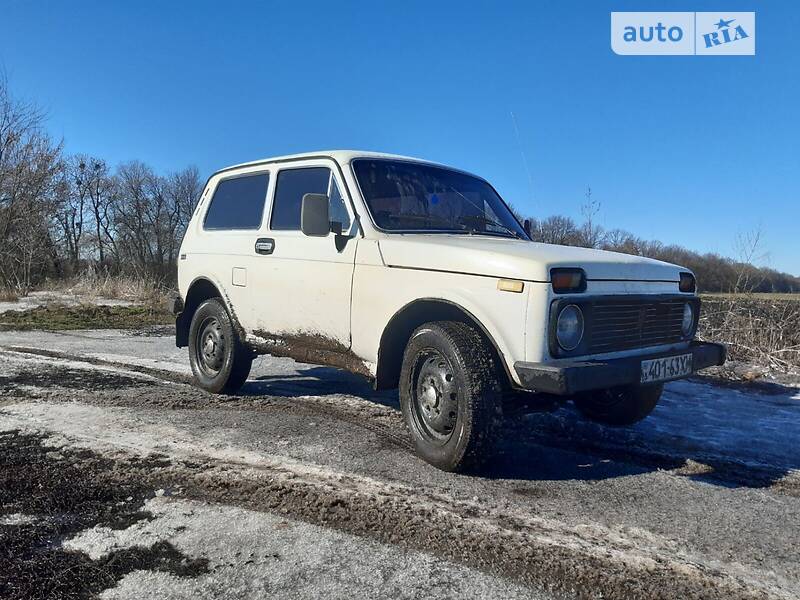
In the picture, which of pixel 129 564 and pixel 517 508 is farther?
pixel 517 508

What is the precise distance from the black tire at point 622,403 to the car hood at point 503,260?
96 centimetres

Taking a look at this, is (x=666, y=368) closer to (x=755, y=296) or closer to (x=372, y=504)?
(x=372, y=504)

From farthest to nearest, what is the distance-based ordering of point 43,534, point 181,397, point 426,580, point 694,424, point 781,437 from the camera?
point 181,397 < point 694,424 < point 781,437 < point 43,534 < point 426,580

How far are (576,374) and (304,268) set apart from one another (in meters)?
2.34

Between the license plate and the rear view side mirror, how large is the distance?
2336mm

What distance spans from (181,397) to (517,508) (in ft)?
11.4

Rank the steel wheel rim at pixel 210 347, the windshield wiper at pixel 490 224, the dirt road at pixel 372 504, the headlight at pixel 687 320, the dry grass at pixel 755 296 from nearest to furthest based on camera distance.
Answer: the dirt road at pixel 372 504 → the headlight at pixel 687 320 → the windshield wiper at pixel 490 224 → the steel wheel rim at pixel 210 347 → the dry grass at pixel 755 296

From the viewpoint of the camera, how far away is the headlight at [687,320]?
4.11 m

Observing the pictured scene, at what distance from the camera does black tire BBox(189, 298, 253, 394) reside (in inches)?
209

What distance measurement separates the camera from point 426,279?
3.70 metres

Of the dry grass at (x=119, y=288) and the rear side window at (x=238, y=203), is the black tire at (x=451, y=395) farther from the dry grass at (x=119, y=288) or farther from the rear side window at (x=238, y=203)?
the dry grass at (x=119, y=288)

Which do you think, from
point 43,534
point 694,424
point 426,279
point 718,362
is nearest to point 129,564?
point 43,534

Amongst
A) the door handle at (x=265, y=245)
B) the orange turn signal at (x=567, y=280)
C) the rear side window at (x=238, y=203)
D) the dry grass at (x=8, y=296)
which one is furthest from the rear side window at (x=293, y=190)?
the dry grass at (x=8, y=296)

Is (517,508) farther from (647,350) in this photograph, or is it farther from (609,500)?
(647,350)
